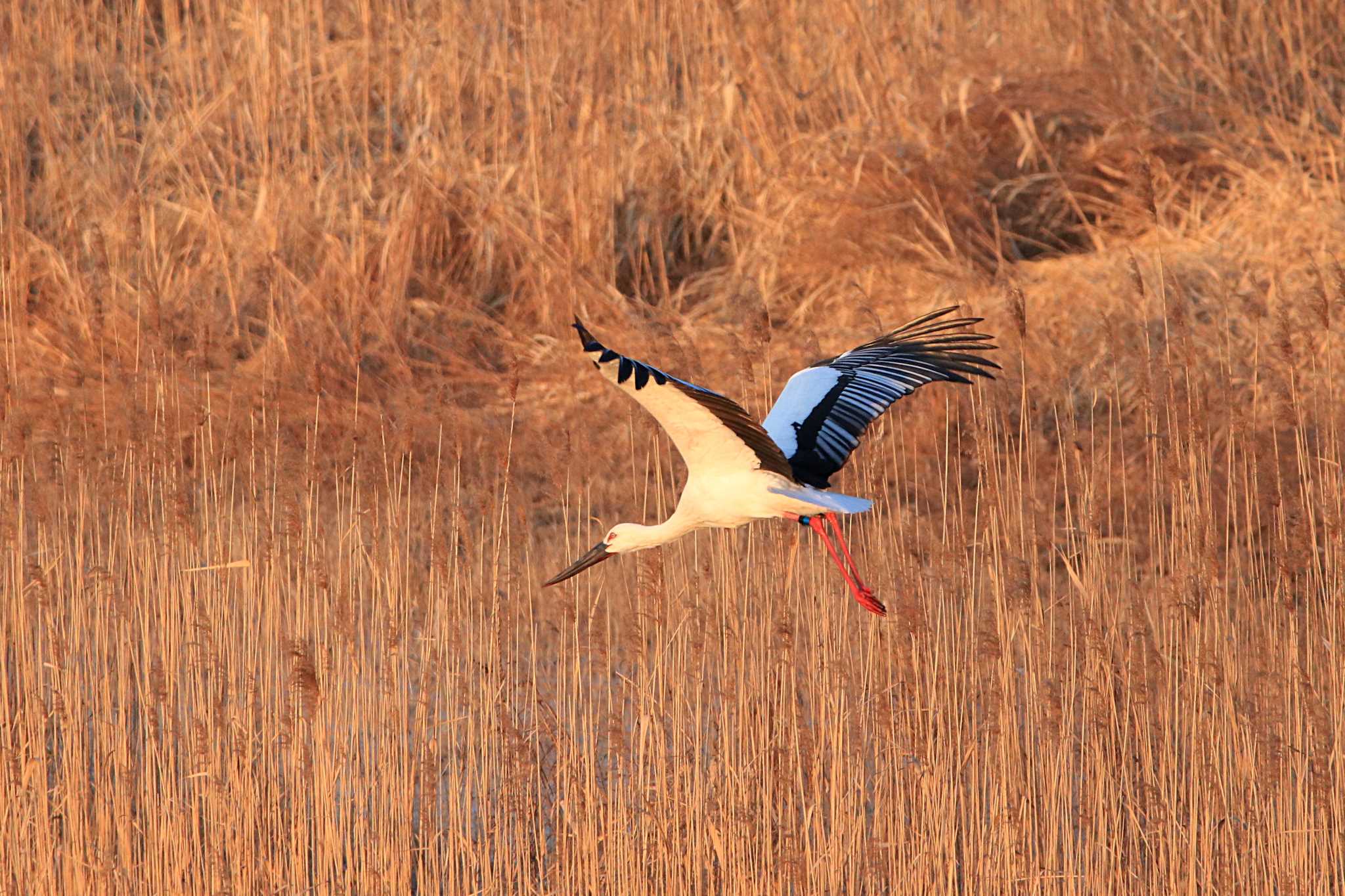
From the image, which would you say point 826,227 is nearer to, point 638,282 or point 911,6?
point 638,282

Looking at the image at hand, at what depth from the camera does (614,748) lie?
4.21 m

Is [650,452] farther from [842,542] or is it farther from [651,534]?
[842,542]

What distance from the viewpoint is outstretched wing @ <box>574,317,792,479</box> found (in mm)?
3602

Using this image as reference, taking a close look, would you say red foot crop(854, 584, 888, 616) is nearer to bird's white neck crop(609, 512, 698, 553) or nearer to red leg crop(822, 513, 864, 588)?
red leg crop(822, 513, 864, 588)

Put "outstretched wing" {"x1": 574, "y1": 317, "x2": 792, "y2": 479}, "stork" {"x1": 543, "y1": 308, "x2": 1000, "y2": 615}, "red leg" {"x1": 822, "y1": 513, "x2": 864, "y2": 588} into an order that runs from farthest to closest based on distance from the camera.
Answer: "red leg" {"x1": 822, "y1": 513, "x2": 864, "y2": 588} < "stork" {"x1": 543, "y1": 308, "x2": 1000, "y2": 615} < "outstretched wing" {"x1": 574, "y1": 317, "x2": 792, "y2": 479}

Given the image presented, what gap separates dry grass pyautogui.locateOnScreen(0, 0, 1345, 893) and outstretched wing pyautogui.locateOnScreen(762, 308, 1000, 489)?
0.12 m

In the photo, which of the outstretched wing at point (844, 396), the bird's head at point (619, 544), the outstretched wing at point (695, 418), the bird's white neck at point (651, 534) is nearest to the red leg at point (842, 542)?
the outstretched wing at point (844, 396)

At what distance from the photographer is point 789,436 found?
471cm

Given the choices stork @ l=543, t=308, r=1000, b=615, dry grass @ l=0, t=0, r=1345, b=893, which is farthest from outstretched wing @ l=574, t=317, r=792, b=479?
dry grass @ l=0, t=0, r=1345, b=893

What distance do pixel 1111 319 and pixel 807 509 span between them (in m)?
3.83

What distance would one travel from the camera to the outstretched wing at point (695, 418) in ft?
11.8

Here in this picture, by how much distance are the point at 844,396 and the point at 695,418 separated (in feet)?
2.67

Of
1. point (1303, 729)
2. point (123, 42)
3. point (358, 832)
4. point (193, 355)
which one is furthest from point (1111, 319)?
point (123, 42)

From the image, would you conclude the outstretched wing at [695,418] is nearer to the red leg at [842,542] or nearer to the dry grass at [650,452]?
the red leg at [842,542]
